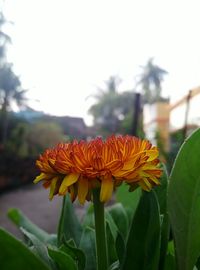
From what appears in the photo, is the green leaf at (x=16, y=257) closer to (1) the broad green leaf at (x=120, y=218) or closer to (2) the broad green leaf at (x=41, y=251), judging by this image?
(2) the broad green leaf at (x=41, y=251)

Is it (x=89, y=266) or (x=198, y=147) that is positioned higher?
(x=198, y=147)

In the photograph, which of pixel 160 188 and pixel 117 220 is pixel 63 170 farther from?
pixel 117 220

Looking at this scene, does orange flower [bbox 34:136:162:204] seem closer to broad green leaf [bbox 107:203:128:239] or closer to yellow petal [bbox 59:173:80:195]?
yellow petal [bbox 59:173:80:195]

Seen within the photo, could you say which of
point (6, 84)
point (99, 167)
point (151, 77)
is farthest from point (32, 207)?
point (151, 77)

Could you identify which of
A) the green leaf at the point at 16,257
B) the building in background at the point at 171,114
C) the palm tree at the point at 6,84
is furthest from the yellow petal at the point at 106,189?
the palm tree at the point at 6,84

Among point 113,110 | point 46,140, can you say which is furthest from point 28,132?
point 113,110

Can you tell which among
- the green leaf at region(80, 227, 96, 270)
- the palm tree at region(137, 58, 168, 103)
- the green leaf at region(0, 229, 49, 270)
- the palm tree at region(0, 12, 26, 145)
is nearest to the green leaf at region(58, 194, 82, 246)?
the green leaf at region(80, 227, 96, 270)
